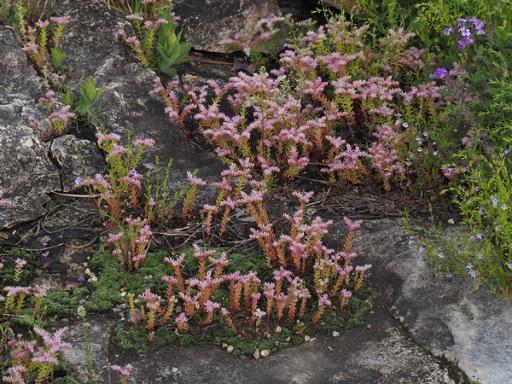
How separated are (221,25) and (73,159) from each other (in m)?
2.13

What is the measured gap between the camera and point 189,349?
4.44 m

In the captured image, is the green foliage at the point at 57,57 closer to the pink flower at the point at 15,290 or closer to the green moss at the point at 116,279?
the green moss at the point at 116,279

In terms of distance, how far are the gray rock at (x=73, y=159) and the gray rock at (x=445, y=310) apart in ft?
6.63

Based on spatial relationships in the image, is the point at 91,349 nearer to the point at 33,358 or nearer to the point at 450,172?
the point at 33,358

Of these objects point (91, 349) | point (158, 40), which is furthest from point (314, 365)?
point (158, 40)

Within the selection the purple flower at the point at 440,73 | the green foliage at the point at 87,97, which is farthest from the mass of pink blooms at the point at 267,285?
the green foliage at the point at 87,97

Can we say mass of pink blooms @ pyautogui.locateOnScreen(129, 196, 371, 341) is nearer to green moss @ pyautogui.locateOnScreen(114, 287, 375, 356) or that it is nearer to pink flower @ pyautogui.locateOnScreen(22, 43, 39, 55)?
green moss @ pyautogui.locateOnScreen(114, 287, 375, 356)

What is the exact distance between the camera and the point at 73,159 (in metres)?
5.58

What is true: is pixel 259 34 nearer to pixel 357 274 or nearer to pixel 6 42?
pixel 6 42

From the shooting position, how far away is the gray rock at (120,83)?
585 centimetres

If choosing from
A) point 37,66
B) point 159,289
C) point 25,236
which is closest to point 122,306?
point 159,289

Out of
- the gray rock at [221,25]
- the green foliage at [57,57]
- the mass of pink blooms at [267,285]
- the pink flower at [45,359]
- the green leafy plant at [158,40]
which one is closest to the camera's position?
the pink flower at [45,359]

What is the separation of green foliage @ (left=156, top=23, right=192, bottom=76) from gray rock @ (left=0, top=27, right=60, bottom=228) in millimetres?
1092

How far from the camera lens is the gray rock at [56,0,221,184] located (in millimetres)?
5848
